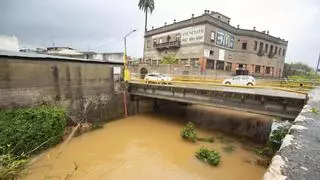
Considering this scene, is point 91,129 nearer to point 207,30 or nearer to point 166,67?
point 166,67

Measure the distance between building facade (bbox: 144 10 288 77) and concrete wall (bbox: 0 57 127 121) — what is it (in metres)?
14.2

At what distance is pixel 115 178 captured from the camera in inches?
296

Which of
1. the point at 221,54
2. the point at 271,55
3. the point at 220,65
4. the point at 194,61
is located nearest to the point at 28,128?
the point at 194,61

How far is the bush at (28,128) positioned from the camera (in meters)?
7.86

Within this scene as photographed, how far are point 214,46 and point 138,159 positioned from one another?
25104 mm

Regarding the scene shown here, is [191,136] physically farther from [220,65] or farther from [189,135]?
[220,65]

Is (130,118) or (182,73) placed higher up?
(182,73)

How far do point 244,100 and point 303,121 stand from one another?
7.37 m

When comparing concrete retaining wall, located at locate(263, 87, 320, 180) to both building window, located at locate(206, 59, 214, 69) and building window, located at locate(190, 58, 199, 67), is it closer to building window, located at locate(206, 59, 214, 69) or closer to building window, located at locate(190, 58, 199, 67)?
building window, located at locate(190, 58, 199, 67)

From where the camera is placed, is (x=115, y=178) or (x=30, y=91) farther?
(x=30, y=91)

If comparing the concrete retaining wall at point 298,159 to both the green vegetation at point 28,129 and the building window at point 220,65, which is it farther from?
the building window at point 220,65

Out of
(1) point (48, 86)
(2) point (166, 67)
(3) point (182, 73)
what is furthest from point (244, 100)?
(2) point (166, 67)

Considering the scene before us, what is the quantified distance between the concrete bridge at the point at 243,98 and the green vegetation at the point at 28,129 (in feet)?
25.8

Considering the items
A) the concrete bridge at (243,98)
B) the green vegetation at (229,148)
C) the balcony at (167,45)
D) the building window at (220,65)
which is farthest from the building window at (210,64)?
the green vegetation at (229,148)
